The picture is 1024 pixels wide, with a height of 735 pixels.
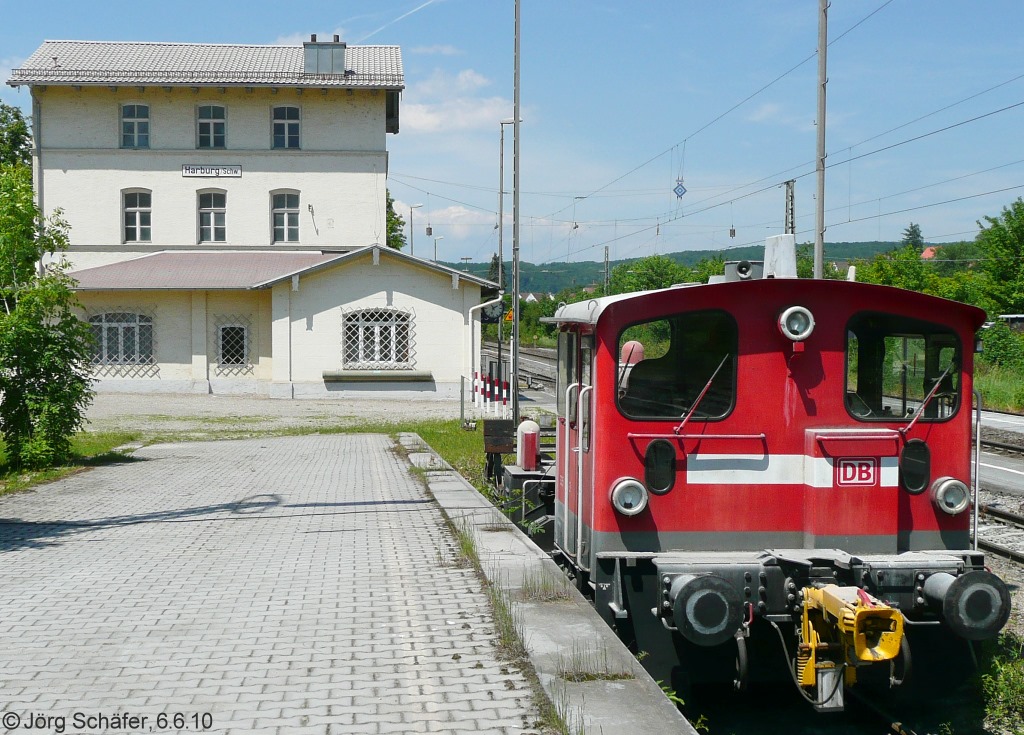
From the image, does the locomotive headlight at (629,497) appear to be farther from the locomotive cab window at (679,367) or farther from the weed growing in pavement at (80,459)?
the weed growing in pavement at (80,459)

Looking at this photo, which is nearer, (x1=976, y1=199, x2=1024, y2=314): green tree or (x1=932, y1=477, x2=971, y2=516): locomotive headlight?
(x1=932, y1=477, x2=971, y2=516): locomotive headlight

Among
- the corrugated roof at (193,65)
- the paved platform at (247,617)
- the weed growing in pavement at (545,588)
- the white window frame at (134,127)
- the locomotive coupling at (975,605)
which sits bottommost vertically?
the paved platform at (247,617)

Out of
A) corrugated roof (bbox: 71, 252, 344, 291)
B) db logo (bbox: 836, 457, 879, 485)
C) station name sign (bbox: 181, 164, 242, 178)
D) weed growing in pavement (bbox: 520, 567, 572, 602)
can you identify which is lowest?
weed growing in pavement (bbox: 520, 567, 572, 602)

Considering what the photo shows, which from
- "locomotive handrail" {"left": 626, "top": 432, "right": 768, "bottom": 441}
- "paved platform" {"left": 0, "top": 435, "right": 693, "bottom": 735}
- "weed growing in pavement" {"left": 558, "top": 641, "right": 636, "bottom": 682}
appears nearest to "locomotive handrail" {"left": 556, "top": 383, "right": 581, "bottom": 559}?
"paved platform" {"left": 0, "top": 435, "right": 693, "bottom": 735}

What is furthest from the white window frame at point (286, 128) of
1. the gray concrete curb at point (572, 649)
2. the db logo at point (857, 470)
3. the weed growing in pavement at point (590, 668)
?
the weed growing in pavement at point (590, 668)

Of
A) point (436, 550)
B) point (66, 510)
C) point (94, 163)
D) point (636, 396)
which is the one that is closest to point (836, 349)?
point (636, 396)

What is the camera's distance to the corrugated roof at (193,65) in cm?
3494

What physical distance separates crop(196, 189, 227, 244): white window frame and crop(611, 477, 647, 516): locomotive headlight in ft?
105

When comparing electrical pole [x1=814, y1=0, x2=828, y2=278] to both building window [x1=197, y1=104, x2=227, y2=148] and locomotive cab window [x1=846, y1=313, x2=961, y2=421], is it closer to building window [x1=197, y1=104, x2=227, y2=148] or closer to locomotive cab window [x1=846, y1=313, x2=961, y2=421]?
locomotive cab window [x1=846, y1=313, x2=961, y2=421]

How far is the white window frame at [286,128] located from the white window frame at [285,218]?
5.15 feet

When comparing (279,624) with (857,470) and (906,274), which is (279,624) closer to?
(857,470)

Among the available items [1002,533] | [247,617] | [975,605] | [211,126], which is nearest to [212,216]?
[211,126]

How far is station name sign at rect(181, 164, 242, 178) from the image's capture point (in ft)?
117

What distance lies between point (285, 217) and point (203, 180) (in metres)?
2.98
